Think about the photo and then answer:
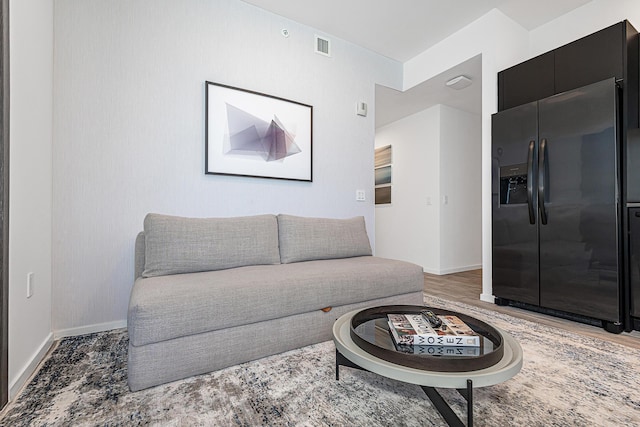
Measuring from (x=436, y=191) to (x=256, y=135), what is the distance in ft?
9.31

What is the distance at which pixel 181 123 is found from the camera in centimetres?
235

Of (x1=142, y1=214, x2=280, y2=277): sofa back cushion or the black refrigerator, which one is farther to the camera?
the black refrigerator

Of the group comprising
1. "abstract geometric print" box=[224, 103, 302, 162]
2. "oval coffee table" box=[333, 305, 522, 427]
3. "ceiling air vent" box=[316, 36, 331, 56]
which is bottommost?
"oval coffee table" box=[333, 305, 522, 427]

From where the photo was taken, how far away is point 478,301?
9.53ft

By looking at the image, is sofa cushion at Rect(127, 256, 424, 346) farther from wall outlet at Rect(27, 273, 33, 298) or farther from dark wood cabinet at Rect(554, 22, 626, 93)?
dark wood cabinet at Rect(554, 22, 626, 93)

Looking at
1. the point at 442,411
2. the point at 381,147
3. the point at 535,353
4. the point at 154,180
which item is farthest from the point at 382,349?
the point at 381,147

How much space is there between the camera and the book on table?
1.08 meters

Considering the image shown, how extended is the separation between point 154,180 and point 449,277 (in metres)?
3.74

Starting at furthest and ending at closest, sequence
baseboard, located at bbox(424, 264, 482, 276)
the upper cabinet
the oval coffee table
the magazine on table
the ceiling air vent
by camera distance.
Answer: baseboard, located at bbox(424, 264, 482, 276), the ceiling air vent, the upper cabinet, the magazine on table, the oval coffee table

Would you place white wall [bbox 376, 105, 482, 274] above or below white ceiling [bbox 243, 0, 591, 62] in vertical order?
below

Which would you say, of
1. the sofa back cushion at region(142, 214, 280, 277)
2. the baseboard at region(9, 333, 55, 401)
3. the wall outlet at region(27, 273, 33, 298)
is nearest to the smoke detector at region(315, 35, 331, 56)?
the sofa back cushion at region(142, 214, 280, 277)

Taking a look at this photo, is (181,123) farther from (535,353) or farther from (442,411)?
(535,353)

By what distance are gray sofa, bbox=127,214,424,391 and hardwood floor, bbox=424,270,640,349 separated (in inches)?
38.4

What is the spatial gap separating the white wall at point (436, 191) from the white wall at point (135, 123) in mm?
2308
